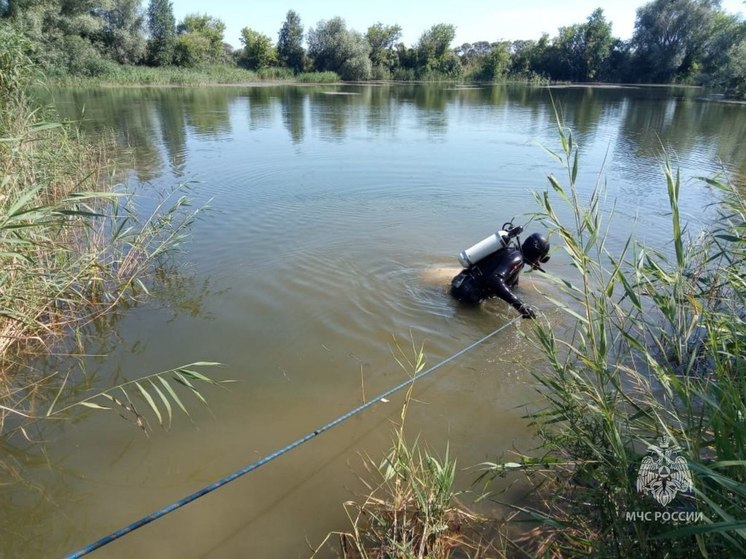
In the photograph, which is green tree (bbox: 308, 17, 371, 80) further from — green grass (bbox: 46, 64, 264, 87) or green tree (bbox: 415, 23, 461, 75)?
green grass (bbox: 46, 64, 264, 87)

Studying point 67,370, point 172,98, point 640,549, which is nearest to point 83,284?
point 67,370

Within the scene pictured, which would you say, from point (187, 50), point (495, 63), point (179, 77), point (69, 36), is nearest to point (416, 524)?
point (179, 77)

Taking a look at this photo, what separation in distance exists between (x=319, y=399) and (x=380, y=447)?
0.79 meters

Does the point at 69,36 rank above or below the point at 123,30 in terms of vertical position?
below

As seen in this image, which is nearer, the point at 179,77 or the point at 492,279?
the point at 492,279

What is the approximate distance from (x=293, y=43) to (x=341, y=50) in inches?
370

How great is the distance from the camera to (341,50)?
201 feet

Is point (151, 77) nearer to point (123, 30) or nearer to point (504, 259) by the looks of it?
point (123, 30)

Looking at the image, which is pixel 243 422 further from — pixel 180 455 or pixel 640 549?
pixel 640 549

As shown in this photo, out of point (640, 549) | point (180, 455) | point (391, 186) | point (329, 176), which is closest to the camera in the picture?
point (640, 549)

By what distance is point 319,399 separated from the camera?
4.02 metres

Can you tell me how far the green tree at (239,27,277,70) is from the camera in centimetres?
6431

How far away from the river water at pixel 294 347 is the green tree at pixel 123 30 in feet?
137

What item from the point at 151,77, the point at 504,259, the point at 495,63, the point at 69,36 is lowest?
the point at 504,259
